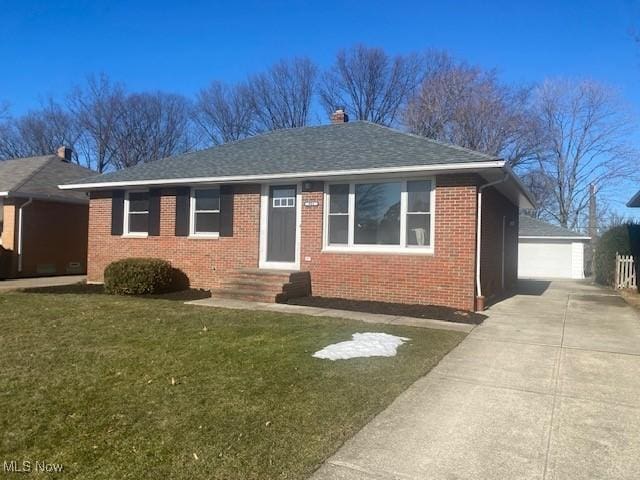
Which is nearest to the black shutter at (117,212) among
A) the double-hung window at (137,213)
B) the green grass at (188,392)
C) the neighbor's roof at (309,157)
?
the double-hung window at (137,213)

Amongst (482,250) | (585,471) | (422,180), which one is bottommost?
(585,471)

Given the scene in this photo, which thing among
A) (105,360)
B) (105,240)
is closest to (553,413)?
(105,360)

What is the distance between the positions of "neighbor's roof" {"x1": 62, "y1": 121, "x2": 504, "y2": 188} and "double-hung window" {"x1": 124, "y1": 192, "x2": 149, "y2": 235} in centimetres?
58

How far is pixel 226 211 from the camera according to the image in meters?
12.1

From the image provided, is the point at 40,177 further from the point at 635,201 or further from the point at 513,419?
the point at 635,201

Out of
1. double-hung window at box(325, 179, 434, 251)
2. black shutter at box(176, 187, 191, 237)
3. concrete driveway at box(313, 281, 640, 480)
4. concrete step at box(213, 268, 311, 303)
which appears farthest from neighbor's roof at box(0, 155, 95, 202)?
concrete driveway at box(313, 281, 640, 480)

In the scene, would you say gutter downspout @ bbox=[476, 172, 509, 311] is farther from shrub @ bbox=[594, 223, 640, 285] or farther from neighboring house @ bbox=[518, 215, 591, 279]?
neighboring house @ bbox=[518, 215, 591, 279]

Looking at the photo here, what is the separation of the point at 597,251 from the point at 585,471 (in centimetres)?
2054

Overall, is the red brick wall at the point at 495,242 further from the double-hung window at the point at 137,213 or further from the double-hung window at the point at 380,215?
the double-hung window at the point at 137,213

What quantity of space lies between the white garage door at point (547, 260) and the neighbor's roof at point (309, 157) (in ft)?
51.5

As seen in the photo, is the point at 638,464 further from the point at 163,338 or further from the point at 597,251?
the point at 597,251

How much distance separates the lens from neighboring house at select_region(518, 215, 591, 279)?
24.9 meters

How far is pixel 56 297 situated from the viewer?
34.9 feet

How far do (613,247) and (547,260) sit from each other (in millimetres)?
6101
